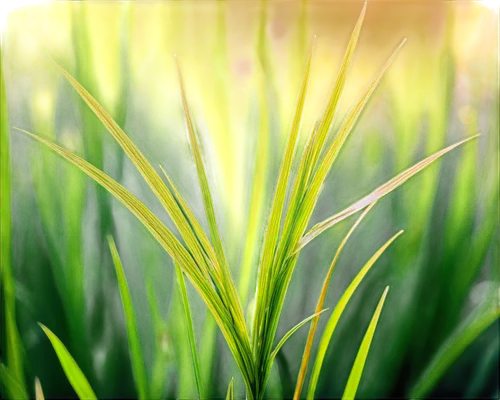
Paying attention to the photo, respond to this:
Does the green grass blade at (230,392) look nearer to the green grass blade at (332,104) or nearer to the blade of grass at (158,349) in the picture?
the blade of grass at (158,349)

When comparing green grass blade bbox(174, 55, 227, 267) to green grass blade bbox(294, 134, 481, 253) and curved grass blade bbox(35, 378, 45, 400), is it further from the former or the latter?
curved grass blade bbox(35, 378, 45, 400)

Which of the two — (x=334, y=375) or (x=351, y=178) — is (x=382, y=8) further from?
(x=334, y=375)

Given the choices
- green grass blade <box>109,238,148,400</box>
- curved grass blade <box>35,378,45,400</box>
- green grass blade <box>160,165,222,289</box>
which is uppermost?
green grass blade <box>160,165,222,289</box>

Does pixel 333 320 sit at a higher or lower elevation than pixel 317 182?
lower

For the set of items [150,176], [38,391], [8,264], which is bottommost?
[38,391]

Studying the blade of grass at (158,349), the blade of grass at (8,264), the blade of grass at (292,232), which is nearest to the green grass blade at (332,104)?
the blade of grass at (292,232)

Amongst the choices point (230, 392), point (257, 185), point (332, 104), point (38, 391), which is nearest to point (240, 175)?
point (257, 185)

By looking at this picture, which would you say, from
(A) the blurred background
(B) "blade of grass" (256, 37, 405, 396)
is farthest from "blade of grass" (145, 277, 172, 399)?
(B) "blade of grass" (256, 37, 405, 396)

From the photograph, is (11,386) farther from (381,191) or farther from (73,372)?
(381,191)
